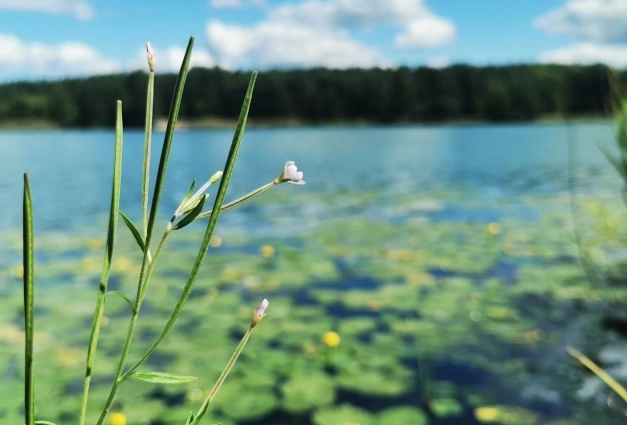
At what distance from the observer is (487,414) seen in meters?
1.45

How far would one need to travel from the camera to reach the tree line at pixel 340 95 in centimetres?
2736

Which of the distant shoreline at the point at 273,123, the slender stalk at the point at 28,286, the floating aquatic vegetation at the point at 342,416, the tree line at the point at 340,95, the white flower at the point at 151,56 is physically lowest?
the floating aquatic vegetation at the point at 342,416

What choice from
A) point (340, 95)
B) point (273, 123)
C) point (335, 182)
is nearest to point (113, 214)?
point (335, 182)

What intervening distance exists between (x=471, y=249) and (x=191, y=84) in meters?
28.3

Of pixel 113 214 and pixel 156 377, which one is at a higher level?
pixel 113 214

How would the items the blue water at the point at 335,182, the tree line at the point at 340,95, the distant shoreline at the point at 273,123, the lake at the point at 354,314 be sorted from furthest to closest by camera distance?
1. the distant shoreline at the point at 273,123
2. the tree line at the point at 340,95
3. the blue water at the point at 335,182
4. the lake at the point at 354,314

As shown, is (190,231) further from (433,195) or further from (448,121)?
(448,121)

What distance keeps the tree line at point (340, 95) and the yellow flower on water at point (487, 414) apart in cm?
2589

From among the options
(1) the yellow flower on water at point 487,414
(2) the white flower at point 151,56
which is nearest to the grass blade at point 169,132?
(2) the white flower at point 151,56

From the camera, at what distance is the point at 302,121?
32562 millimetres

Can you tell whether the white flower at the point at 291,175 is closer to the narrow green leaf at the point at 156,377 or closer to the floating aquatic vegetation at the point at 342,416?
the narrow green leaf at the point at 156,377

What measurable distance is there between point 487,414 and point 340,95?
30.9 m

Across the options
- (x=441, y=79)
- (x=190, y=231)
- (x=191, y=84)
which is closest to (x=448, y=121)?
(x=441, y=79)

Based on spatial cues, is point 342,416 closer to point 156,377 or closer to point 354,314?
point 354,314
